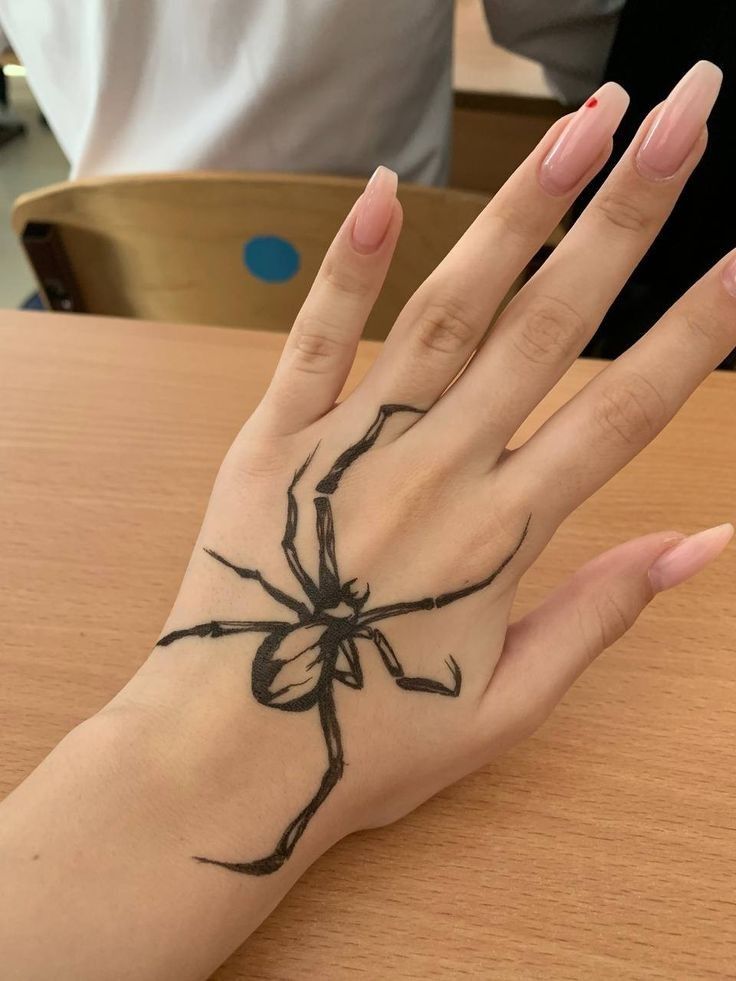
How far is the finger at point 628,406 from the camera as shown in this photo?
0.49 m

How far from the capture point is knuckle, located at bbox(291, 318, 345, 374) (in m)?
0.52

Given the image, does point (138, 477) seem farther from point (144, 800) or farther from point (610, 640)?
point (610, 640)

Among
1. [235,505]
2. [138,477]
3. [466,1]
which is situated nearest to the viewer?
[235,505]

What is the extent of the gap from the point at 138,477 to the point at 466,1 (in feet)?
5.47

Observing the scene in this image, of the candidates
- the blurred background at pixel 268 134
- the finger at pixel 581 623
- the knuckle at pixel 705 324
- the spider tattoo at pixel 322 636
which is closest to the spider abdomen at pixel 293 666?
the spider tattoo at pixel 322 636

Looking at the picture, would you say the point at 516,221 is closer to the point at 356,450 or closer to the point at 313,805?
the point at 356,450

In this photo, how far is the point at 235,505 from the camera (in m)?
0.50

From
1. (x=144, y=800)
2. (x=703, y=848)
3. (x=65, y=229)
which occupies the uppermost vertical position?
(x=65, y=229)

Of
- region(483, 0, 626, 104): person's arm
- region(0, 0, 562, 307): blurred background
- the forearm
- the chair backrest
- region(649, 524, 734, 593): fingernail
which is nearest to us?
the forearm

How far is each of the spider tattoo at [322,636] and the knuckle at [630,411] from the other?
9 centimetres

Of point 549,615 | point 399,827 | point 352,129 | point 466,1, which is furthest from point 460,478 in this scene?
point 466,1

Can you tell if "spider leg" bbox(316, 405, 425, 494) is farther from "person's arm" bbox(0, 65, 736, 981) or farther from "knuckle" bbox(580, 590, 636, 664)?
"knuckle" bbox(580, 590, 636, 664)

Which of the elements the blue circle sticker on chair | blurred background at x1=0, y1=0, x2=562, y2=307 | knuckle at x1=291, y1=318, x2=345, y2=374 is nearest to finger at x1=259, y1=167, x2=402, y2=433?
knuckle at x1=291, y1=318, x2=345, y2=374

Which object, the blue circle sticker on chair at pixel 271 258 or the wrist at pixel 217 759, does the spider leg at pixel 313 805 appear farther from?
the blue circle sticker on chair at pixel 271 258
